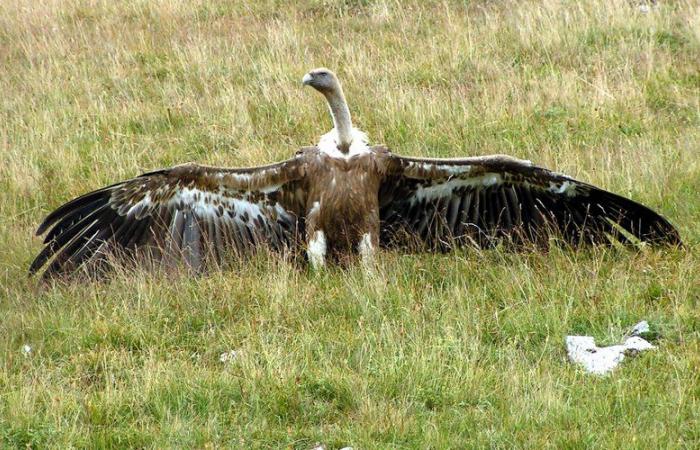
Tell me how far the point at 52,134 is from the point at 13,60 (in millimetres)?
2823

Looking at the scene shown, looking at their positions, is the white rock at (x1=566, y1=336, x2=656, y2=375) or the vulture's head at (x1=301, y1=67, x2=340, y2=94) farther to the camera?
the vulture's head at (x1=301, y1=67, x2=340, y2=94)

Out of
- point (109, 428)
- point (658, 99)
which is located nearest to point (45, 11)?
point (658, 99)

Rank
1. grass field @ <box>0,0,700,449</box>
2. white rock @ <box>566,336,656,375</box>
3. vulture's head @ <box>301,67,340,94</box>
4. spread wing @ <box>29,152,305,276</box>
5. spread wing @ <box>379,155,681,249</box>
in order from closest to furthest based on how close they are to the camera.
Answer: grass field @ <box>0,0,700,449</box> < white rock @ <box>566,336,656,375</box> < spread wing @ <box>379,155,681,249</box> < spread wing @ <box>29,152,305,276</box> < vulture's head @ <box>301,67,340,94</box>

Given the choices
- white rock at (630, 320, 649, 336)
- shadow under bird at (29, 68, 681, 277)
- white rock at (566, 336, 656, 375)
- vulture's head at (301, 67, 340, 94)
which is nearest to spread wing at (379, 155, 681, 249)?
shadow under bird at (29, 68, 681, 277)

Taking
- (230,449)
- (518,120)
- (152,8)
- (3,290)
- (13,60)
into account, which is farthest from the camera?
(152,8)

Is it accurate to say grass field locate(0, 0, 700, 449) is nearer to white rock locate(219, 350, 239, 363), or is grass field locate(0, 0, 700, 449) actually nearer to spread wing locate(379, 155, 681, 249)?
white rock locate(219, 350, 239, 363)

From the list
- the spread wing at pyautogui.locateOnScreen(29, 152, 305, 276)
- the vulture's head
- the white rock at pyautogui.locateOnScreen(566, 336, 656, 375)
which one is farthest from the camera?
the vulture's head

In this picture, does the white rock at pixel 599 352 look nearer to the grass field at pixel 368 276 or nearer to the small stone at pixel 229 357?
the grass field at pixel 368 276

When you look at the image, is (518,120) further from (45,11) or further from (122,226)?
(45,11)

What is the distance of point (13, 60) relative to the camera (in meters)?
12.7

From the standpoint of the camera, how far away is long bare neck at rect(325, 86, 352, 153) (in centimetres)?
755

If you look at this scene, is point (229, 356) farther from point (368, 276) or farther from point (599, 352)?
point (599, 352)

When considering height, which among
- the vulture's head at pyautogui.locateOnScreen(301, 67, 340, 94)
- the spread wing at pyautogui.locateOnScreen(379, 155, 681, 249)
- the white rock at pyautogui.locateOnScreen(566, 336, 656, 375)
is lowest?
the white rock at pyautogui.locateOnScreen(566, 336, 656, 375)

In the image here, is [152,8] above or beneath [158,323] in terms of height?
above
